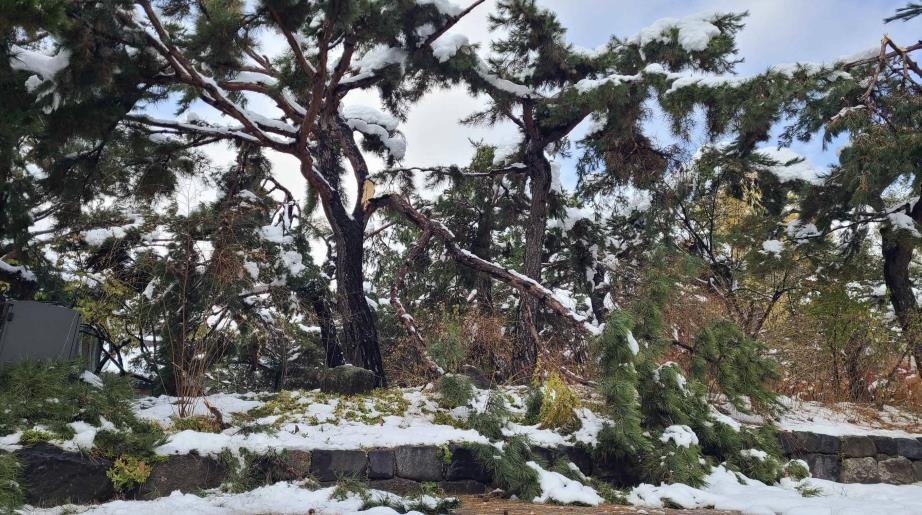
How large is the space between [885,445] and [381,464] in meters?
5.67

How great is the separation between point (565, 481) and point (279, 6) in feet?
14.7

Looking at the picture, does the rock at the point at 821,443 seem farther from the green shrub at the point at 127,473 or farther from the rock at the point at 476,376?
the green shrub at the point at 127,473

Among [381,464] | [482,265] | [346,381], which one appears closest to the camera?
[381,464]

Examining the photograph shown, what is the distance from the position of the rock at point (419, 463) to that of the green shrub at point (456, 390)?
0.78 metres

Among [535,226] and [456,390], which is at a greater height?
[535,226]

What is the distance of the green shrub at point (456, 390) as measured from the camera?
5402 mm

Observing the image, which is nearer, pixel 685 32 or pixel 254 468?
pixel 254 468

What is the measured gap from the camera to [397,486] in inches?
176

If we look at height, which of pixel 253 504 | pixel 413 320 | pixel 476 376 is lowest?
pixel 253 504

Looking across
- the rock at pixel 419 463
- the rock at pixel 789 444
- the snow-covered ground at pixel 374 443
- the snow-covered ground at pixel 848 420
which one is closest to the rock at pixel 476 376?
the snow-covered ground at pixel 374 443

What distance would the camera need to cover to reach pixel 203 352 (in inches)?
204

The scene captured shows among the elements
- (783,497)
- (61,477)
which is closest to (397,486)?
(61,477)

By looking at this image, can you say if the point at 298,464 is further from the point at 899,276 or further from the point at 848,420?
the point at 899,276

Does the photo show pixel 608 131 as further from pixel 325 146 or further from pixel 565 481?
pixel 565 481
